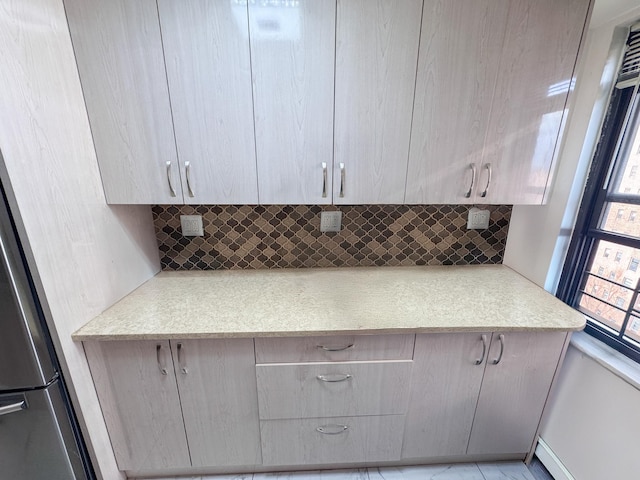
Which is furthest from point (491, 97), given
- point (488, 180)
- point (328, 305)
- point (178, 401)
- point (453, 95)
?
point (178, 401)

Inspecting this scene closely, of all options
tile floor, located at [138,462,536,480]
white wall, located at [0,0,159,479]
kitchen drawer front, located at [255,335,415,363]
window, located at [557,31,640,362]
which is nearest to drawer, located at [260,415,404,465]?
tile floor, located at [138,462,536,480]

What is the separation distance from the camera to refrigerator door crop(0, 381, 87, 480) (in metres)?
0.97

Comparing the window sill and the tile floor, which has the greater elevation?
the window sill

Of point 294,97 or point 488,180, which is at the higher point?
point 294,97

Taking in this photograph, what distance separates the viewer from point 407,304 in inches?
51.8

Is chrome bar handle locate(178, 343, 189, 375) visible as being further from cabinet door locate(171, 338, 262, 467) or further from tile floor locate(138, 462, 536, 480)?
tile floor locate(138, 462, 536, 480)

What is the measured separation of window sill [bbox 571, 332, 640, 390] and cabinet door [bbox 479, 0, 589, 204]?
691 millimetres

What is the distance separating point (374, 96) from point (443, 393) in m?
1.40

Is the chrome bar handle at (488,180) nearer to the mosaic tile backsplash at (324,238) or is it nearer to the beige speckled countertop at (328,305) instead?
the mosaic tile backsplash at (324,238)

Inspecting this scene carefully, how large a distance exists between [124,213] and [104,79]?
583mm

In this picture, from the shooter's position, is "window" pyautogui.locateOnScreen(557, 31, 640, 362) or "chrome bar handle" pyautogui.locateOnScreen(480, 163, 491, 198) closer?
"window" pyautogui.locateOnScreen(557, 31, 640, 362)

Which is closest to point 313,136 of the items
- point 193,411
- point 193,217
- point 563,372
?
point 193,217

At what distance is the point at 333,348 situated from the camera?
46.6 inches

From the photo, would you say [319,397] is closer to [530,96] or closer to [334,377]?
[334,377]
